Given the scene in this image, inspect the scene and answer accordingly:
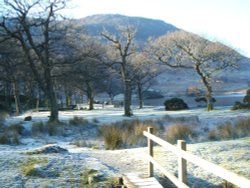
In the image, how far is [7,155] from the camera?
1115 cm

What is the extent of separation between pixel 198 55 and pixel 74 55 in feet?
44.5

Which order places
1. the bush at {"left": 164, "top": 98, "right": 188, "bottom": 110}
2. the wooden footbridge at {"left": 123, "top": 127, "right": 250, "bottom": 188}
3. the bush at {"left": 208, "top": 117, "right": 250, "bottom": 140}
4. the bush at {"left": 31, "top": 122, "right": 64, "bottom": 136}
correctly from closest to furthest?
1. the wooden footbridge at {"left": 123, "top": 127, "right": 250, "bottom": 188}
2. the bush at {"left": 208, "top": 117, "right": 250, "bottom": 140}
3. the bush at {"left": 31, "top": 122, "right": 64, "bottom": 136}
4. the bush at {"left": 164, "top": 98, "right": 188, "bottom": 110}

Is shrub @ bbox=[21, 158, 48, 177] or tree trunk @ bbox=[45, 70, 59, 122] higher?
tree trunk @ bbox=[45, 70, 59, 122]

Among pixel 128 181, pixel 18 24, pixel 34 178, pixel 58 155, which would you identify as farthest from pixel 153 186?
pixel 18 24

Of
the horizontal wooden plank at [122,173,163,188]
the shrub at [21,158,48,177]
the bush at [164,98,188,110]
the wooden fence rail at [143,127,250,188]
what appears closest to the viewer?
the wooden fence rail at [143,127,250,188]

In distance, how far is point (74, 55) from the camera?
3381cm

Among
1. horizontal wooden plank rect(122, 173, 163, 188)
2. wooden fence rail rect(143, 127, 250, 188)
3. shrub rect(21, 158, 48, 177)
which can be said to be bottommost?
horizontal wooden plank rect(122, 173, 163, 188)

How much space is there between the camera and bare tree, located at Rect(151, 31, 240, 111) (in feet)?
137

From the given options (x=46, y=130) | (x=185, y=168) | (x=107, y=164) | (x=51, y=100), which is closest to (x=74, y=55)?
(x=51, y=100)

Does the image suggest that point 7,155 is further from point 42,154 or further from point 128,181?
point 128,181

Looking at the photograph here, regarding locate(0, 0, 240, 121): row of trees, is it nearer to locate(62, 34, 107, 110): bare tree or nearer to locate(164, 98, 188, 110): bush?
locate(62, 34, 107, 110): bare tree

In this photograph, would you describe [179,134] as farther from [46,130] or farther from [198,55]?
[198,55]

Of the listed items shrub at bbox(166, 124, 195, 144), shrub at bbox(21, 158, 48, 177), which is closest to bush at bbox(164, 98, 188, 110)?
shrub at bbox(166, 124, 195, 144)

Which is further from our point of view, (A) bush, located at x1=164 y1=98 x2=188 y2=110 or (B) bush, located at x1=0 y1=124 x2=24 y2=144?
(A) bush, located at x1=164 y1=98 x2=188 y2=110
